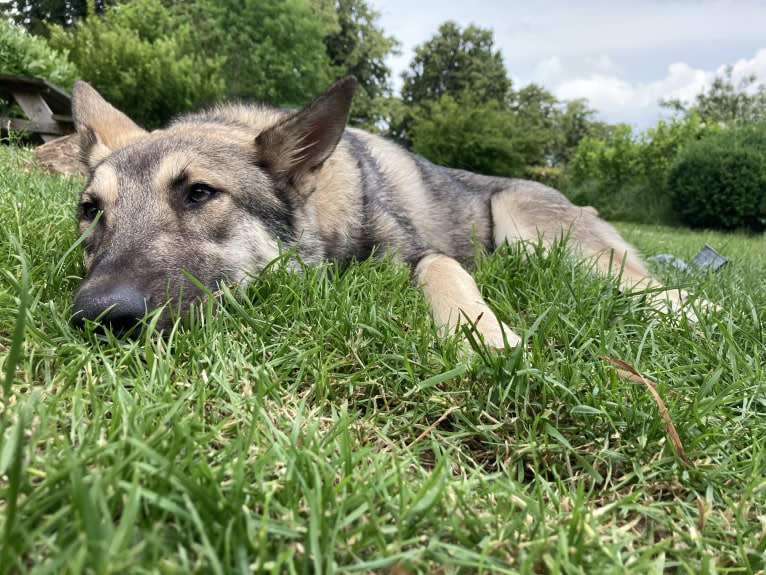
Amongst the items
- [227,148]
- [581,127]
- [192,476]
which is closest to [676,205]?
[227,148]

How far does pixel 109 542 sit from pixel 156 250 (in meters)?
1.52

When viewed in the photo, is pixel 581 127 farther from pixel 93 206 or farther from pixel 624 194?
pixel 93 206

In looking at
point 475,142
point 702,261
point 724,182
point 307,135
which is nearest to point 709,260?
point 702,261

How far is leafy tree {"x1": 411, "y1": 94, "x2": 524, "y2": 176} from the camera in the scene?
22.8 m

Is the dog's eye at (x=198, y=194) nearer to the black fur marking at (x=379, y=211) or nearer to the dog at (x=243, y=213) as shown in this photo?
the dog at (x=243, y=213)

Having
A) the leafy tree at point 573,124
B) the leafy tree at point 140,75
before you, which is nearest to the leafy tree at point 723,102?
the leafy tree at point 573,124

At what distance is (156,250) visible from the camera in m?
2.06

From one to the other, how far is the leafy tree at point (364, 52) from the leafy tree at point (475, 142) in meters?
14.0

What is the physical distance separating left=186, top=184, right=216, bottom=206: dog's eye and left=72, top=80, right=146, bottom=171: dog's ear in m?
0.84

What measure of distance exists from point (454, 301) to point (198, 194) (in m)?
1.30

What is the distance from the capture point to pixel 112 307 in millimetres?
1667

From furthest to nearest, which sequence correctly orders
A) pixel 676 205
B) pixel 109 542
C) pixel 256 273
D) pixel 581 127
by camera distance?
pixel 581 127 < pixel 676 205 < pixel 256 273 < pixel 109 542

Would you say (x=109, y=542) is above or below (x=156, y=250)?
below

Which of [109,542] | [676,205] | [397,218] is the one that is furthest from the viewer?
[676,205]
